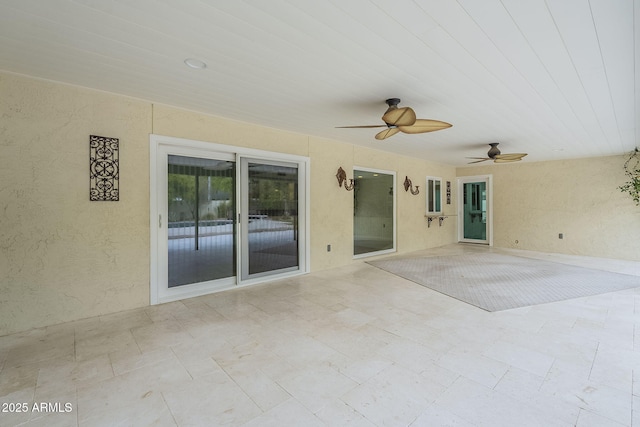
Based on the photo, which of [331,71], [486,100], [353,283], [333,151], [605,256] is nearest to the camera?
[331,71]

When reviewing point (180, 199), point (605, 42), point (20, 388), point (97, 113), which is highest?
point (605, 42)

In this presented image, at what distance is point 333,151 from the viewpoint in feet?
17.7

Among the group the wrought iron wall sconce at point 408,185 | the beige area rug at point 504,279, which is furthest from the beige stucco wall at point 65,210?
the wrought iron wall sconce at point 408,185

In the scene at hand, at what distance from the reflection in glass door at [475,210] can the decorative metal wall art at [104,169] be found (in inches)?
348

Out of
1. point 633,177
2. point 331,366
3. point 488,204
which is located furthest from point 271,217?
point 633,177

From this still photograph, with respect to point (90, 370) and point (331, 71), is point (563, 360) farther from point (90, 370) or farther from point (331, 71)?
point (90, 370)

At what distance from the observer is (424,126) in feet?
10.5

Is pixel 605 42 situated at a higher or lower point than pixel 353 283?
higher

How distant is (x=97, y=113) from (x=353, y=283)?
390 centimetres

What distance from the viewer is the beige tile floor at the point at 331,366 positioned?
1.65 metres

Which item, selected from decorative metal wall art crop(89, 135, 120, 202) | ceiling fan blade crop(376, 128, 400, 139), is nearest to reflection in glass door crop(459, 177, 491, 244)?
ceiling fan blade crop(376, 128, 400, 139)

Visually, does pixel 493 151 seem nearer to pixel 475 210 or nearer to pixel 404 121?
pixel 404 121

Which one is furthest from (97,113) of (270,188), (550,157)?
(550,157)

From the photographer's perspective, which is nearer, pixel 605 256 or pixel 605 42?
pixel 605 42
